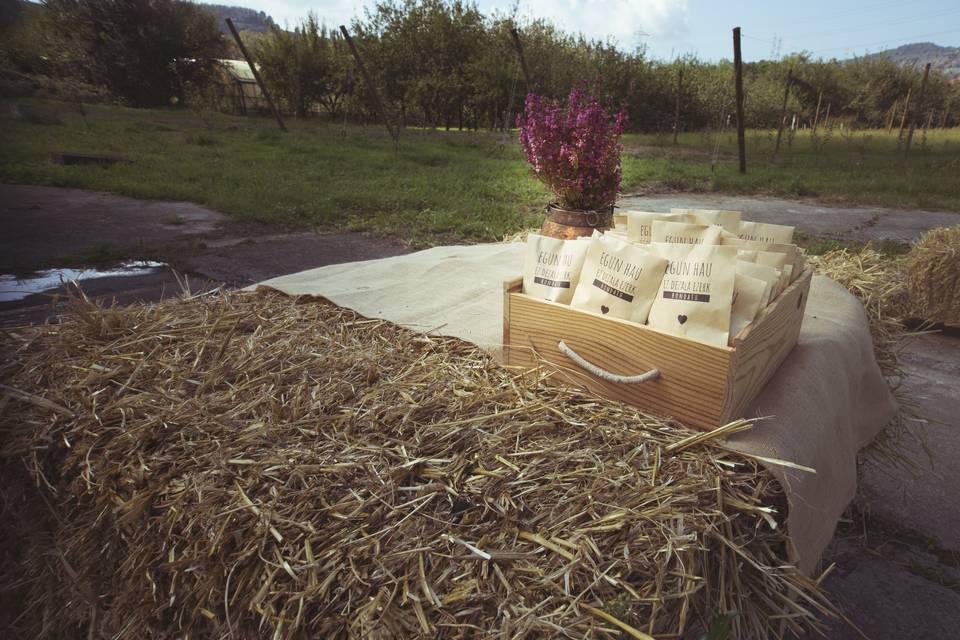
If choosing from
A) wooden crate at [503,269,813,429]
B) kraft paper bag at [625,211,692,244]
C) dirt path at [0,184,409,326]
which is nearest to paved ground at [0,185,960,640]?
dirt path at [0,184,409,326]

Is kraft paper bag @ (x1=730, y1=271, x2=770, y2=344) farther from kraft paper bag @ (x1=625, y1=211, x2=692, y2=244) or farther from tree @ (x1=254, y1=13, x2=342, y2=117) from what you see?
tree @ (x1=254, y1=13, x2=342, y2=117)

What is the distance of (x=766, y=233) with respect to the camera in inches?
69.6

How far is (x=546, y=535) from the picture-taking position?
34.8 inches

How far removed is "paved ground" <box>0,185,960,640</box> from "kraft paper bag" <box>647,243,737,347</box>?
1232 mm

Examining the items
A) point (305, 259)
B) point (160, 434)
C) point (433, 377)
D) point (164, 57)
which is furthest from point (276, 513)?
point (164, 57)

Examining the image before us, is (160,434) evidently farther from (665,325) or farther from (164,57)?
(164,57)

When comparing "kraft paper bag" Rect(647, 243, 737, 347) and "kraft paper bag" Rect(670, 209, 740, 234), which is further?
"kraft paper bag" Rect(670, 209, 740, 234)

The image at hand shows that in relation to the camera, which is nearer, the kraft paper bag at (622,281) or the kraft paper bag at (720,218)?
the kraft paper bag at (622,281)

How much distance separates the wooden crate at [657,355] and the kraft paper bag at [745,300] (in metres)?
0.03

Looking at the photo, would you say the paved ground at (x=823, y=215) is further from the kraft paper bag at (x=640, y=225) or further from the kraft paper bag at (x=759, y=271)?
the kraft paper bag at (x=759, y=271)

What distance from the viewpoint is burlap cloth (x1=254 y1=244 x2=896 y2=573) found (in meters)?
1.18

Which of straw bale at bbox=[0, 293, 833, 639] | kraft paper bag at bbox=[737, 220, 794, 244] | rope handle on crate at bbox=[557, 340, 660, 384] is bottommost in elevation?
straw bale at bbox=[0, 293, 833, 639]

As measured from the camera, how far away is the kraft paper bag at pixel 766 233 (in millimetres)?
1724

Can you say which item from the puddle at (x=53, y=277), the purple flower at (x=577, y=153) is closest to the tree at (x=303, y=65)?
the puddle at (x=53, y=277)
